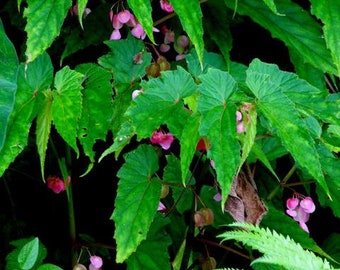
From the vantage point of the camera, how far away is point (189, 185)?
60.2 inches

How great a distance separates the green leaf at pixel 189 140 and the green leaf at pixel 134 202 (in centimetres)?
24

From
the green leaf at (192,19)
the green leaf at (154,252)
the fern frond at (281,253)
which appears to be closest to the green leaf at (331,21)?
the green leaf at (192,19)

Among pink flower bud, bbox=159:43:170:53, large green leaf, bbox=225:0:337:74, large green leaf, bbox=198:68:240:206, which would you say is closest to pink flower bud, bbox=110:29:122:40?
pink flower bud, bbox=159:43:170:53

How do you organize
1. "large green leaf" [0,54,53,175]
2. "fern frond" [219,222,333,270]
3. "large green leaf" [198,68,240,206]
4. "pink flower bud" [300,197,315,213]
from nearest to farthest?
"fern frond" [219,222,333,270], "large green leaf" [198,68,240,206], "large green leaf" [0,54,53,175], "pink flower bud" [300,197,315,213]

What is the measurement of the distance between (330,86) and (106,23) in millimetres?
562

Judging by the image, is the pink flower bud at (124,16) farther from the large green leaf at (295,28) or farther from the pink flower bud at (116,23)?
the large green leaf at (295,28)

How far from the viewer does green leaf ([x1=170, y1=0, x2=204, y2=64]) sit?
1.29 meters

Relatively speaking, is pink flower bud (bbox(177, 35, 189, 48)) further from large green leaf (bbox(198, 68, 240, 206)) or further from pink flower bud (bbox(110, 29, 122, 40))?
large green leaf (bbox(198, 68, 240, 206))

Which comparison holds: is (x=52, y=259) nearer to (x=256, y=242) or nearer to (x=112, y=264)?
(x=112, y=264)

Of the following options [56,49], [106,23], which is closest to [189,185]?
[106,23]

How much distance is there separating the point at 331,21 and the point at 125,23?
0.45 m

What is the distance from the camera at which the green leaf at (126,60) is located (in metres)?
1.55

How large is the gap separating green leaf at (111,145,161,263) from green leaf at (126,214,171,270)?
8.5 inches

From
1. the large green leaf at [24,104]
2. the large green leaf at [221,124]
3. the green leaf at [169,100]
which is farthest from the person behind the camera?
the large green leaf at [24,104]
